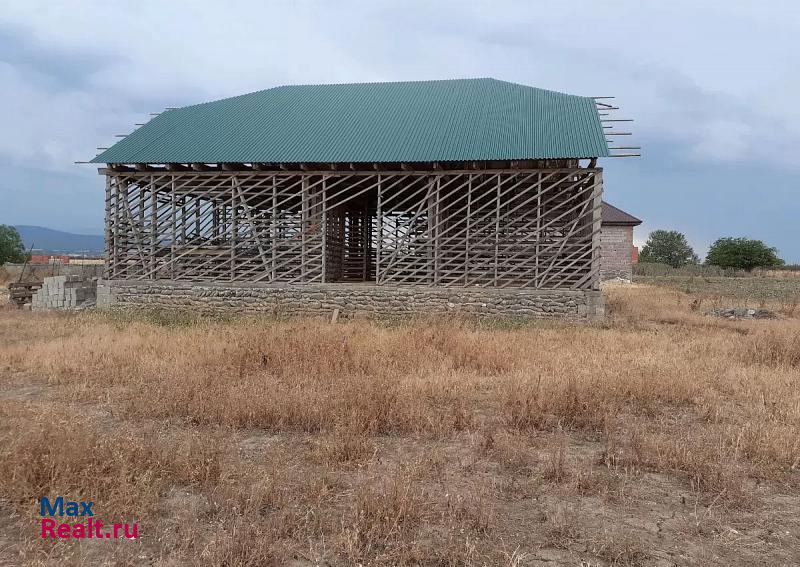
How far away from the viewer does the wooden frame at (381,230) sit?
49.8 ft

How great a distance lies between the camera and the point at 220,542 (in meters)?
3.26

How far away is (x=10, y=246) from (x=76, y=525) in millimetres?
51082

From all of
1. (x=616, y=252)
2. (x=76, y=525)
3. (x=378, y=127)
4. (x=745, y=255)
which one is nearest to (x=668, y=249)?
(x=745, y=255)

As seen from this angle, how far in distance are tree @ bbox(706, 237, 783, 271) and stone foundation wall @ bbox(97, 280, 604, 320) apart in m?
60.4

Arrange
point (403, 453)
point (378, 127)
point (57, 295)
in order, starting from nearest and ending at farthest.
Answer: point (403, 453) → point (57, 295) → point (378, 127)

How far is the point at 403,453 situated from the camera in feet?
16.3

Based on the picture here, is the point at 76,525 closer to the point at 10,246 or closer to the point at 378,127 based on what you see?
the point at 378,127

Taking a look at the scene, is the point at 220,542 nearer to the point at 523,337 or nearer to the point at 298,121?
the point at 523,337

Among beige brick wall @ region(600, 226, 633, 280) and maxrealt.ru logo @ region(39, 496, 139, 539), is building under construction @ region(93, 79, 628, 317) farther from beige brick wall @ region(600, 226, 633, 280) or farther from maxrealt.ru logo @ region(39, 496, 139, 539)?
beige brick wall @ region(600, 226, 633, 280)

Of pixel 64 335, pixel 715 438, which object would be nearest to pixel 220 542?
pixel 715 438

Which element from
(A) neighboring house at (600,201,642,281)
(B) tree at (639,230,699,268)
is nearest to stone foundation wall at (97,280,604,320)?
(A) neighboring house at (600,201,642,281)

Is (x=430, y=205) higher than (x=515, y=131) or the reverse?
the reverse

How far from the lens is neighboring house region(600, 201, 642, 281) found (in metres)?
37.9

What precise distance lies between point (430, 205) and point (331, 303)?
400cm
